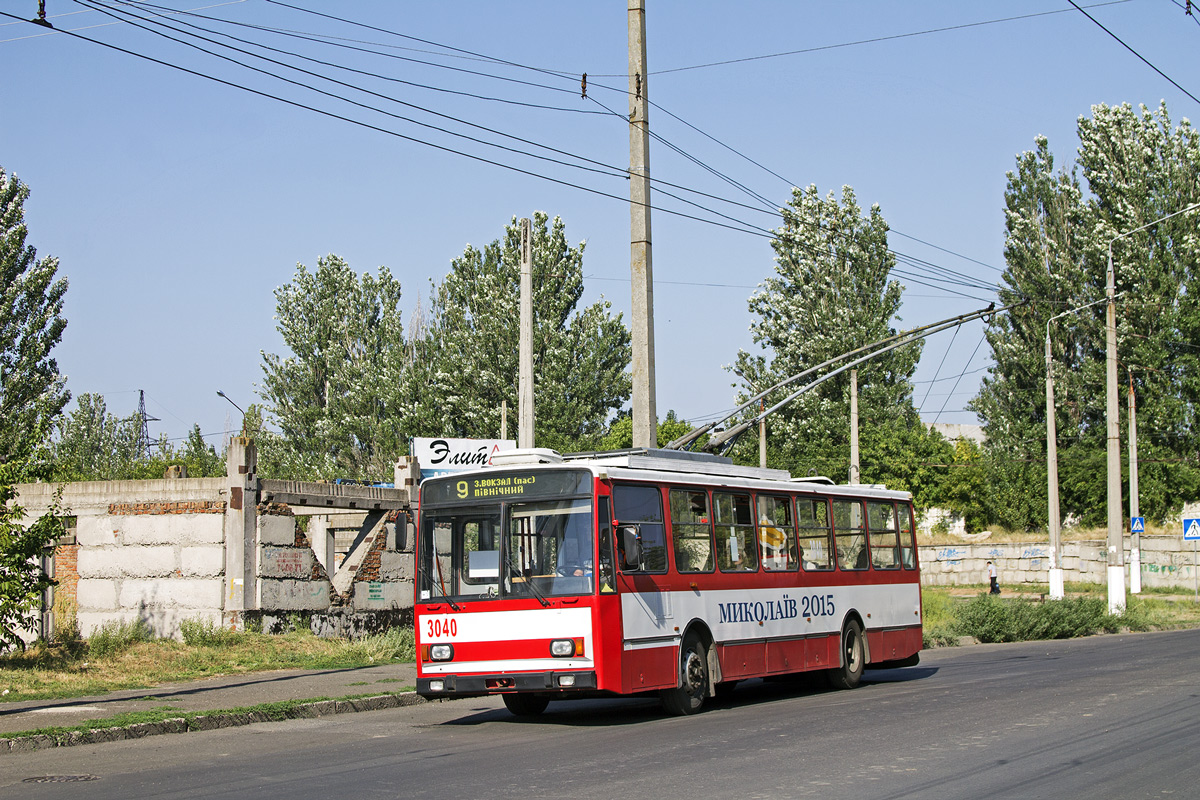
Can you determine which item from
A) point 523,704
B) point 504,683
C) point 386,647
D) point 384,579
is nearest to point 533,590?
point 504,683

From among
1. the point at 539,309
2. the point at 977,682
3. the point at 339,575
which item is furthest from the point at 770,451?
the point at 977,682

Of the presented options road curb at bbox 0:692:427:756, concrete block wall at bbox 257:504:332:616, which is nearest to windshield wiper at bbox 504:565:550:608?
road curb at bbox 0:692:427:756

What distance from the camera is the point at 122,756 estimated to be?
11.2 m

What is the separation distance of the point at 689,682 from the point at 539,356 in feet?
139

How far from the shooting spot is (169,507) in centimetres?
2052

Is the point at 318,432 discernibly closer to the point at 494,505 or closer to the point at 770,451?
the point at 770,451

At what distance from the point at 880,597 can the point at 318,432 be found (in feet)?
148

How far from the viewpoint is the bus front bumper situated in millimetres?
12820

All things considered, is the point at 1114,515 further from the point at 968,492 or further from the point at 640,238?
the point at 968,492

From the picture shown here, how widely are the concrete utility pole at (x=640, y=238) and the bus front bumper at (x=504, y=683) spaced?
5.14m

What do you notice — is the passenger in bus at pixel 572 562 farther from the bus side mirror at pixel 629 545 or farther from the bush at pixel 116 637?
the bush at pixel 116 637

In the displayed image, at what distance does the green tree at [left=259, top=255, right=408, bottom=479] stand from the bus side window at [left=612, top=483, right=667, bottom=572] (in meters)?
45.5

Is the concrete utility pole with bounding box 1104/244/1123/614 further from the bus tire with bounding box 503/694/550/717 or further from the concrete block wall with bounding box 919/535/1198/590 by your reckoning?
the bus tire with bounding box 503/694/550/717

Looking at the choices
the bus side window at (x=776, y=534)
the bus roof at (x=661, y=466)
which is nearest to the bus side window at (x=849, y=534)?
the bus roof at (x=661, y=466)
